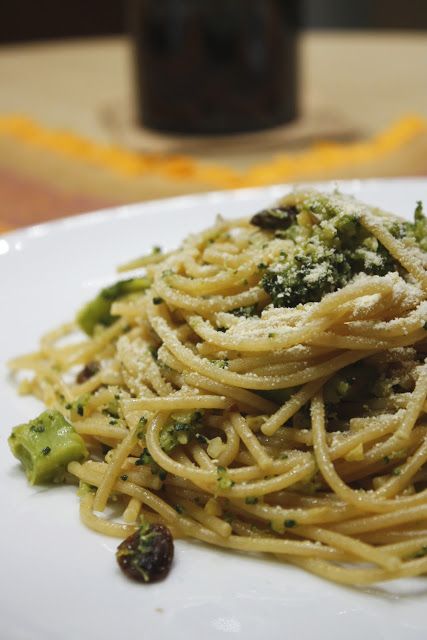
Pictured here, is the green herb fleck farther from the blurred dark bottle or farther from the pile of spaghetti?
the blurred dark bottle

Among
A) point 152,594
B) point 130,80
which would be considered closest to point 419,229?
point 152,594

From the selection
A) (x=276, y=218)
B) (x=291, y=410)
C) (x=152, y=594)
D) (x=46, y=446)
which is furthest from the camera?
(x=276, y=218)

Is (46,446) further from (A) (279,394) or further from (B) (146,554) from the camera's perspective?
(A) (279,394)

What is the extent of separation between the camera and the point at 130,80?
29.3 feet

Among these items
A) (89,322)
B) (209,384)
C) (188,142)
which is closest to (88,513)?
(209,384)

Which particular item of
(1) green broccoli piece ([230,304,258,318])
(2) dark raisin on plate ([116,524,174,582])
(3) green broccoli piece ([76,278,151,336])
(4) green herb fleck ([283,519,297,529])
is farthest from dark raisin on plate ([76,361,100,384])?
(4) green herb fleck ([283,519,297,529])

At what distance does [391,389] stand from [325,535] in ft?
1.75

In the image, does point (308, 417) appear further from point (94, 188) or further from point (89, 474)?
point (94, 188)

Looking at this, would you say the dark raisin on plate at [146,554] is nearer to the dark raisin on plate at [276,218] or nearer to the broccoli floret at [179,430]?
the broccoli floret at [179,430]

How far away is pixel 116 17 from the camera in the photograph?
14383mm

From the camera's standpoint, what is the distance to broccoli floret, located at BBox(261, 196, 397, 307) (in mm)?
2943

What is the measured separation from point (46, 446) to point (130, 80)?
6.61 m

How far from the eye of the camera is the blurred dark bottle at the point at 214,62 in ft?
22.0

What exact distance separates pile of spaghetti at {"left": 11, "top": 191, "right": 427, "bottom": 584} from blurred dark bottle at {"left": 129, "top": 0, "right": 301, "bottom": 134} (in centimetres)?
379
